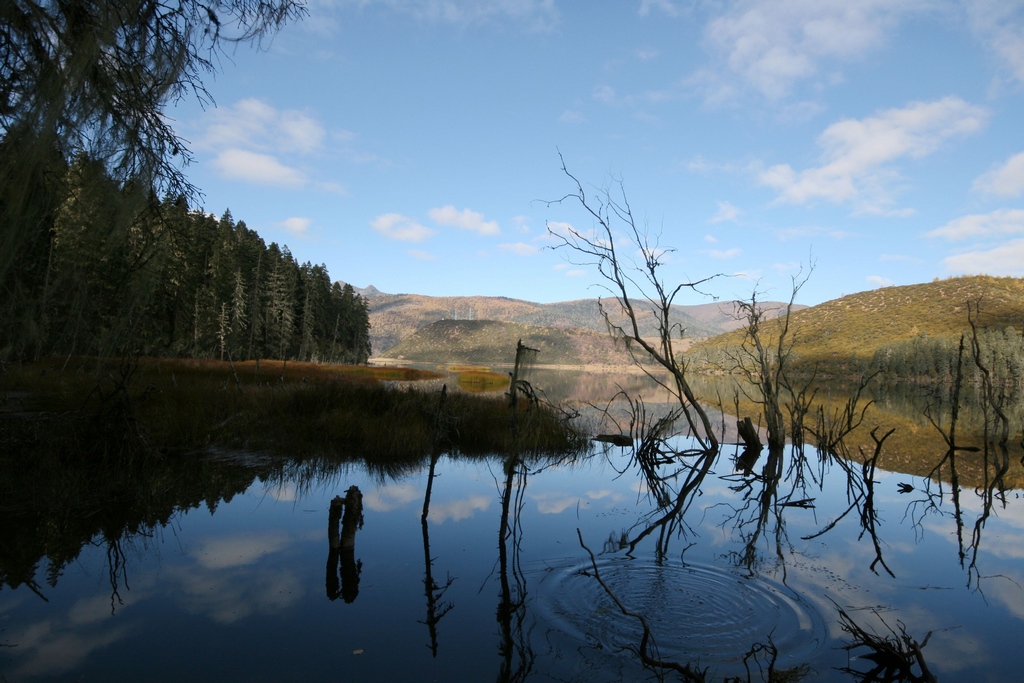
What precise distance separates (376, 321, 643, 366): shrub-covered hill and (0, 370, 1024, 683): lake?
126m

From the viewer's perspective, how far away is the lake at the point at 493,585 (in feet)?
12.6

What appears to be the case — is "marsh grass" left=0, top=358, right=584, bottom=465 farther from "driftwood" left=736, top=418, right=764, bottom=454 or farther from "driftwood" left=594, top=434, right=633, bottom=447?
"driftwood" left=736, top=418, right=764, bottom=454

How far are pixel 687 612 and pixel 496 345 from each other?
6218 inches

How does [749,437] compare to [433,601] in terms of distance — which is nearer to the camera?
[433,601]

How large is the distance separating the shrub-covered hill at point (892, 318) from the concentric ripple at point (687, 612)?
232 feet

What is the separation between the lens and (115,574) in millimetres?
5086

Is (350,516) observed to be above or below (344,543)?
above

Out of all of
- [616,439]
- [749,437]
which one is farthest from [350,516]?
[749,437]

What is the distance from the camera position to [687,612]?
467 cm

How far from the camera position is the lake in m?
3.85

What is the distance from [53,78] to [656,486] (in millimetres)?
9151

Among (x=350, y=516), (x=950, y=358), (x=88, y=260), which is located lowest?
(x=350, y=516)

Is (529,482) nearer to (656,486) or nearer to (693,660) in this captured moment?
(656,486)

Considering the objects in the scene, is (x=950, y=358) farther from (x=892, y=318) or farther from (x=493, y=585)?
(x=493, y=585)
